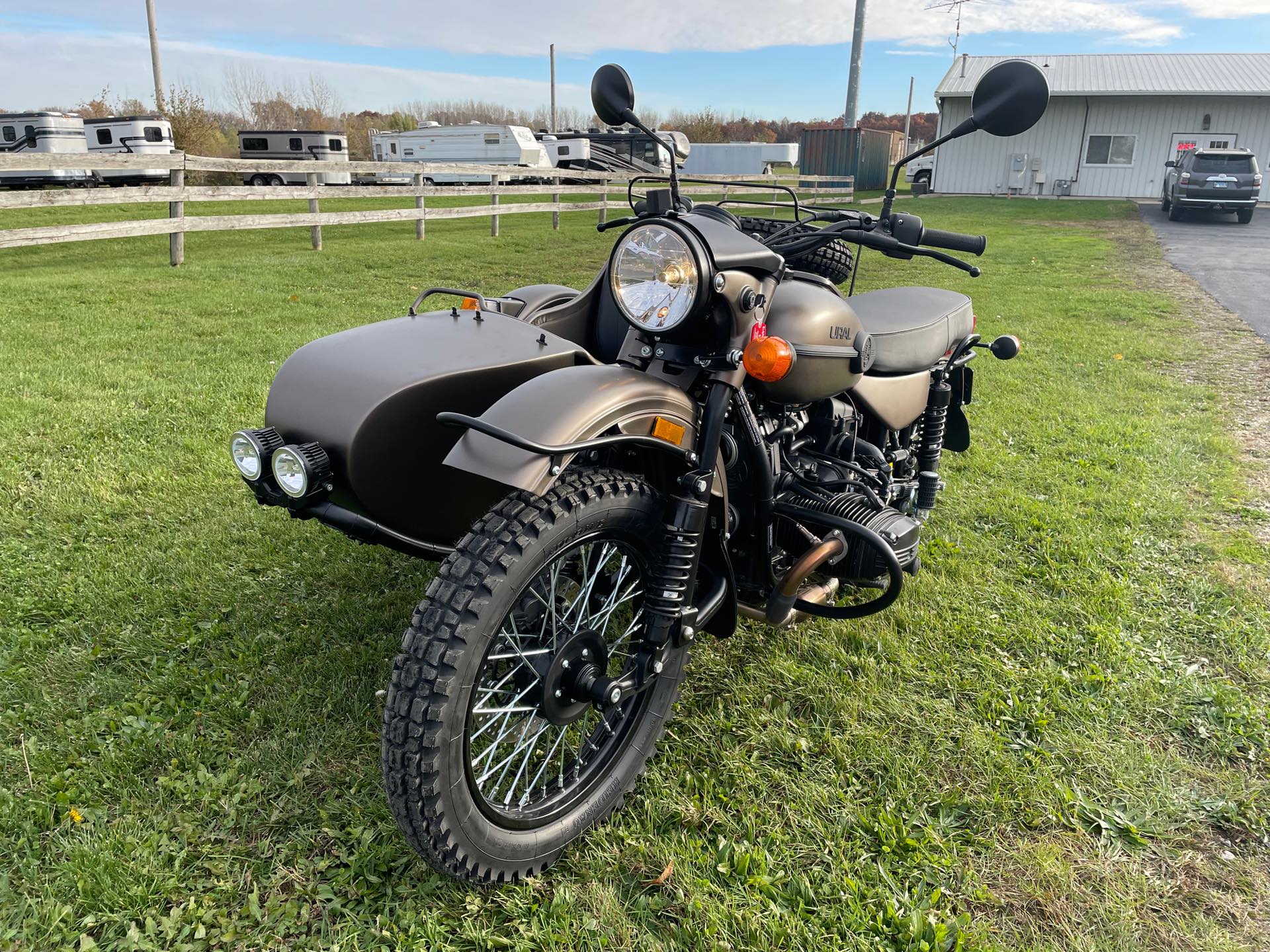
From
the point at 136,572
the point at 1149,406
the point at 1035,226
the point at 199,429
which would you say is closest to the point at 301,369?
the point at 136,572

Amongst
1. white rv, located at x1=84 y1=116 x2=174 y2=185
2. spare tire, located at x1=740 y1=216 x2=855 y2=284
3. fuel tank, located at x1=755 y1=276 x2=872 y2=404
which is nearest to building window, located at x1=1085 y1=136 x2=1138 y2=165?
white rv, located at x1=84 y1=116 x2=174 y2=185

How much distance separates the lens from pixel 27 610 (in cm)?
288

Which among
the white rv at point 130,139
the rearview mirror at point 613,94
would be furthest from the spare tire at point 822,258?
the white rv at point 130,139

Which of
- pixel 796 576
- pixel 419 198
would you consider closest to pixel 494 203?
pixel 419 198

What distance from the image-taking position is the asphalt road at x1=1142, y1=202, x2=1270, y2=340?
1027 centimetres

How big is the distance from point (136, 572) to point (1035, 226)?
20.9 metres

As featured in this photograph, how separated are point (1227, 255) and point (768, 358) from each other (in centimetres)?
1719

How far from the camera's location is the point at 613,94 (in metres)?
2.43

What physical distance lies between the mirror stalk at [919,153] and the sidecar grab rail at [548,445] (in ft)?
Answer: 3.01

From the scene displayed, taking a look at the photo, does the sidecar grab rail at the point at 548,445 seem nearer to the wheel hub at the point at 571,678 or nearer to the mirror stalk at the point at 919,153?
the wheel hub at the point at 571,678

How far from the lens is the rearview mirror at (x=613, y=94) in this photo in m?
2.42

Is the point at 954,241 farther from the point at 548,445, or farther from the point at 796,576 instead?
the point at 548,445

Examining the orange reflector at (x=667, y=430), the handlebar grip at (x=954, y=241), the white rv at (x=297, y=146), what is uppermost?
the white rv at (x=297, y=146)

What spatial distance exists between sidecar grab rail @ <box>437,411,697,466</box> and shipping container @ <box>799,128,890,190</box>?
27.5m
